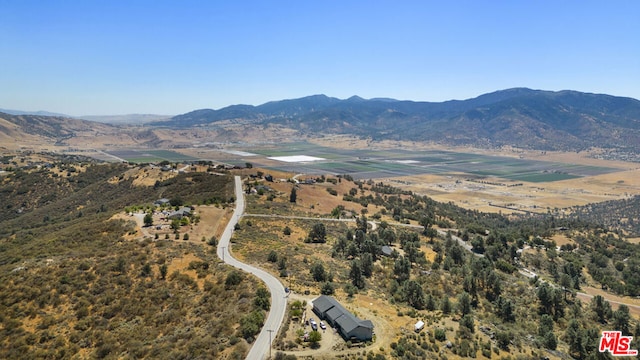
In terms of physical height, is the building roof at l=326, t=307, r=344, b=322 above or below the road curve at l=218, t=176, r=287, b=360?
above

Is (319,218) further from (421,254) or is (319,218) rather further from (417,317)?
(417,317)

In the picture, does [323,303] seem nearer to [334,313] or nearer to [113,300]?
[334,313]

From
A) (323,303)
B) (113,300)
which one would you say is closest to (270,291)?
(323,303)

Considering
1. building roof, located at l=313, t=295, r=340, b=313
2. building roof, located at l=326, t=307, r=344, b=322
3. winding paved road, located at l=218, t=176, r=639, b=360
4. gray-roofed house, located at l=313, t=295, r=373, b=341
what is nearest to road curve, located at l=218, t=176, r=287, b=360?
winding paved road, located at l=218, t=176, r=639, b=360

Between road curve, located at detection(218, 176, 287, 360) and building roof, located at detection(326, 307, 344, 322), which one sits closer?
road curve, located at detection(218, 176, 287, 360)

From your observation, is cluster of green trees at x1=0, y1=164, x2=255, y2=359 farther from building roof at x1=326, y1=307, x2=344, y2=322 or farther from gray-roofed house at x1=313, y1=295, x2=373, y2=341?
building roof at x1=326, y1=307, x2=344, y2=322

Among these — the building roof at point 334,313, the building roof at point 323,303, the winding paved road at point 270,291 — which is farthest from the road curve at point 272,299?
the building roof at point 334,313

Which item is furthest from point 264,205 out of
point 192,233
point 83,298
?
point 83,298
